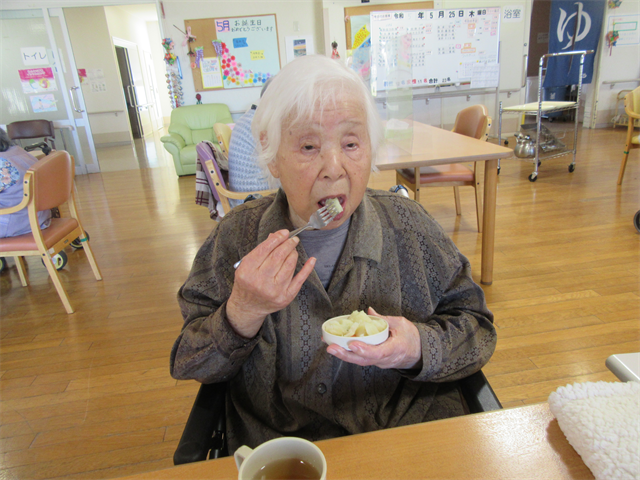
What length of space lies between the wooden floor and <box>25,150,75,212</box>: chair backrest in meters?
0.72

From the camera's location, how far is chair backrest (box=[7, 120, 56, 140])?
6.09m

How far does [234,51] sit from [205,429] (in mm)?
7035

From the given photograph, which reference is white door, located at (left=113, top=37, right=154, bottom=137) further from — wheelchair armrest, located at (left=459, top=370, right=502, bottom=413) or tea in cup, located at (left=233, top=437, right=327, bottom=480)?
tea in cup, located at (left=233, top=437, right=327, bottom=480)

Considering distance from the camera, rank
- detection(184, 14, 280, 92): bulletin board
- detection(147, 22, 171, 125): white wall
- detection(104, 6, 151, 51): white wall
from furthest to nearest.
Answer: detection(147, 22, 171, 125): white wall < detection(104, 6, 151, 51): white wall < detection(184, 14, 280, 92): bulletin board

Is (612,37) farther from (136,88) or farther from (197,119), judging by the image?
(136,88)

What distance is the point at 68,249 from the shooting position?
3.77m

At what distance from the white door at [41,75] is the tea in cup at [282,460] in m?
7.67

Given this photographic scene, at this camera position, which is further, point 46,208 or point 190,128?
point 190,128

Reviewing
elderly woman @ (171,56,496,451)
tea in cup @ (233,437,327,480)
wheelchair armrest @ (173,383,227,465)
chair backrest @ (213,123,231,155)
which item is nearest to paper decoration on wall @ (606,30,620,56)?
chair backrest @ (213,123,231,155)

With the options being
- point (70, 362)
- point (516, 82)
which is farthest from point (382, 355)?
point (516, 82)

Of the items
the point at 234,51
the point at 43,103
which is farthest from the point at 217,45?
the point at 43,103

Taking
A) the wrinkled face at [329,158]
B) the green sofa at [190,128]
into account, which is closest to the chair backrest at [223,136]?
the wrinkled face at [329,158]

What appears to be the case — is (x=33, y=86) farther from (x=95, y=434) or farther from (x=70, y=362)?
(x=95, y=434)

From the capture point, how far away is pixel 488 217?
7.89 feet
